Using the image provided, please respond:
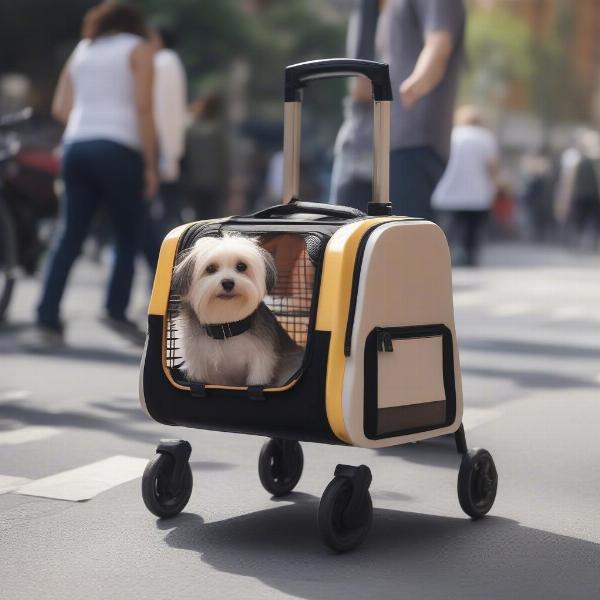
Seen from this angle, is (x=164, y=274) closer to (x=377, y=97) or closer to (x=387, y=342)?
(x=387, y=342)

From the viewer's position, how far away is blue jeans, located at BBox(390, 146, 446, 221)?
6.52 metres

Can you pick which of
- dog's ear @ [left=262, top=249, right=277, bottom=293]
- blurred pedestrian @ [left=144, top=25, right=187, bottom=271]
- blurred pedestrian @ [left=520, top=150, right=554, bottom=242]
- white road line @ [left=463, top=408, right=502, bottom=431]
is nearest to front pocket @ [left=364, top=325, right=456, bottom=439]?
dog's ear @ [left=262, top=249, right=277, bottom=293]

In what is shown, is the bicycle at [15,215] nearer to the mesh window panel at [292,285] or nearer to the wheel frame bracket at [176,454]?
the wheel frame bracket at [176,454]

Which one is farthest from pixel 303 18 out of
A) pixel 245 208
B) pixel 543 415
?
Answer: pixel 543 415

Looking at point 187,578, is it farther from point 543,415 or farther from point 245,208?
point 245,208

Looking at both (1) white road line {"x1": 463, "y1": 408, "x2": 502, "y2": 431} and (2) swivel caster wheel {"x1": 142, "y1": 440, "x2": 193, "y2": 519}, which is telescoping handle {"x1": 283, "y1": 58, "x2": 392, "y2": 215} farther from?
(1) white road line {"x1": 463, "y1": 408, "x2": 502, "y2": 431}

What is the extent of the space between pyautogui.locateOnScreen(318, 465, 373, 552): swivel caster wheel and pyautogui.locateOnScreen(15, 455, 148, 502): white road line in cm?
103

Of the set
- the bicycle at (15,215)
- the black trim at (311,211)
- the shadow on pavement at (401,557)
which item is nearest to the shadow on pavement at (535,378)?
the bicycle at (15,215)

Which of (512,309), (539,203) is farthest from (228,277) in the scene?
(539,203)

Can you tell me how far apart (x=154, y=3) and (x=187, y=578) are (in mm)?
46771

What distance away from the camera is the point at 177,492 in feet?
15.9

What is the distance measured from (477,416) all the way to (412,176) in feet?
3.70

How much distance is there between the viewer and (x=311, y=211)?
15.8 ft

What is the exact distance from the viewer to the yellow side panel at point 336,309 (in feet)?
14.4
